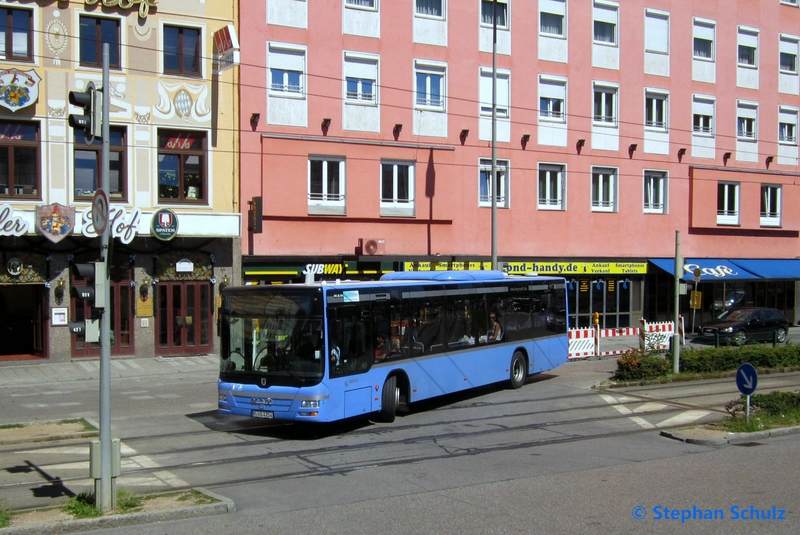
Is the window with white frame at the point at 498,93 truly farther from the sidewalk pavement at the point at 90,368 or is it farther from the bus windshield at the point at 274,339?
the bus windshield at the point at 274,339

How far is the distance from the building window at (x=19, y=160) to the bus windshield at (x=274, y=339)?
12.8 m

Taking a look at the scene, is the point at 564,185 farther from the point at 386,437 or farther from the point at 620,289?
the point at 386,437

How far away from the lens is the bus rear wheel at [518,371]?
63.8 ft

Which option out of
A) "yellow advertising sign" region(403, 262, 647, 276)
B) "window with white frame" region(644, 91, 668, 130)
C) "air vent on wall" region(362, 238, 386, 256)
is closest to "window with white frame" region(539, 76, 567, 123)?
"window with white frame" region(644, 91, 668, 130)

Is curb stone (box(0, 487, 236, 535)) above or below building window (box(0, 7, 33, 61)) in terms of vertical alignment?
below

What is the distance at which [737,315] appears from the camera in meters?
31.6

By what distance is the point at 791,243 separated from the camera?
3969cm

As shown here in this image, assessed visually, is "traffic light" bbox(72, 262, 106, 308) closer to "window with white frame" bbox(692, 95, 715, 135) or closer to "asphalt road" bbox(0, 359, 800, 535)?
"asphalt road" bbox(0, 359, 800, 535)

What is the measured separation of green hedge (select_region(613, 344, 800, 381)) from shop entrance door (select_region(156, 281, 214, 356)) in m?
13.2

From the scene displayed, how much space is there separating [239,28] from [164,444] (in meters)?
17.3

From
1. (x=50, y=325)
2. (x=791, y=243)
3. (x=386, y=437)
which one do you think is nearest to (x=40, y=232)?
(x=50, y=325)

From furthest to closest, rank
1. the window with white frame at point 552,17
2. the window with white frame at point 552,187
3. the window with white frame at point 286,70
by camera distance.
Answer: the window with white frame at point 552,187
the window with white frame at point 552,17
the window with white frame at point 286,70

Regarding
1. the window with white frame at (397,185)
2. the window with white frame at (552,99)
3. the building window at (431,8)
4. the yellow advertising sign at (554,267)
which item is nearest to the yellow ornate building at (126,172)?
the window with white frame at (397,185)

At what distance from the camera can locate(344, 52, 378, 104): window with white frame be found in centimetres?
2866
